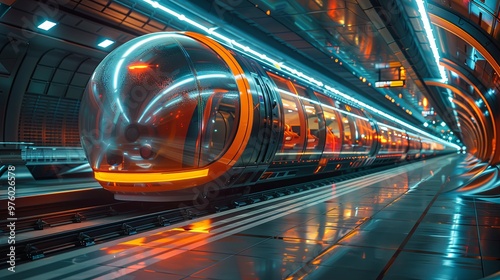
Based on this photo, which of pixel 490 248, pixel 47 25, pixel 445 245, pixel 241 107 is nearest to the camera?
pixel 490 248

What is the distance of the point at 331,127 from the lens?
14.9m

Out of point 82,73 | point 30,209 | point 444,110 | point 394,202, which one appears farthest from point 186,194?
point 444,110

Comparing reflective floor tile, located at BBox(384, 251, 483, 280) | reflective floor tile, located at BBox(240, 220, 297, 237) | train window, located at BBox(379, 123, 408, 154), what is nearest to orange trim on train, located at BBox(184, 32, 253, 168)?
reflective floor tile, located at BBox(240, 220, 297, 237)

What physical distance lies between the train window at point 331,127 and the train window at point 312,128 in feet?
2.26

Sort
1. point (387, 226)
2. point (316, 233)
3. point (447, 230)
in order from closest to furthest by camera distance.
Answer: point (316, 233)
point (447, 230)
point (387, 226)

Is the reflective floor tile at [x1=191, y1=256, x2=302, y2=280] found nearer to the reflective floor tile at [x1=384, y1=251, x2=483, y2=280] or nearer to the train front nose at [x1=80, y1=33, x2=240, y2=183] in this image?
the reflective floor tile at [x1=384, y1=251, x2=483, y2=280]

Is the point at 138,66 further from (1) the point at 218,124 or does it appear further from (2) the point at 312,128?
(2) the point at 312,128

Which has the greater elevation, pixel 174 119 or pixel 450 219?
pixel 174 119

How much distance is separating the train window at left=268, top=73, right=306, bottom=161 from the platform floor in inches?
83.5

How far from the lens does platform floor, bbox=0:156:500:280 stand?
4767 mm

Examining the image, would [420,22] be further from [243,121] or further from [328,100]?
[243,121]

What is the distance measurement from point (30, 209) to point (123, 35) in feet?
21.5

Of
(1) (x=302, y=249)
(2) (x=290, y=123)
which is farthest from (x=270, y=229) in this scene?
(2) (x=290, y=123)

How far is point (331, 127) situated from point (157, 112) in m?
7.80
